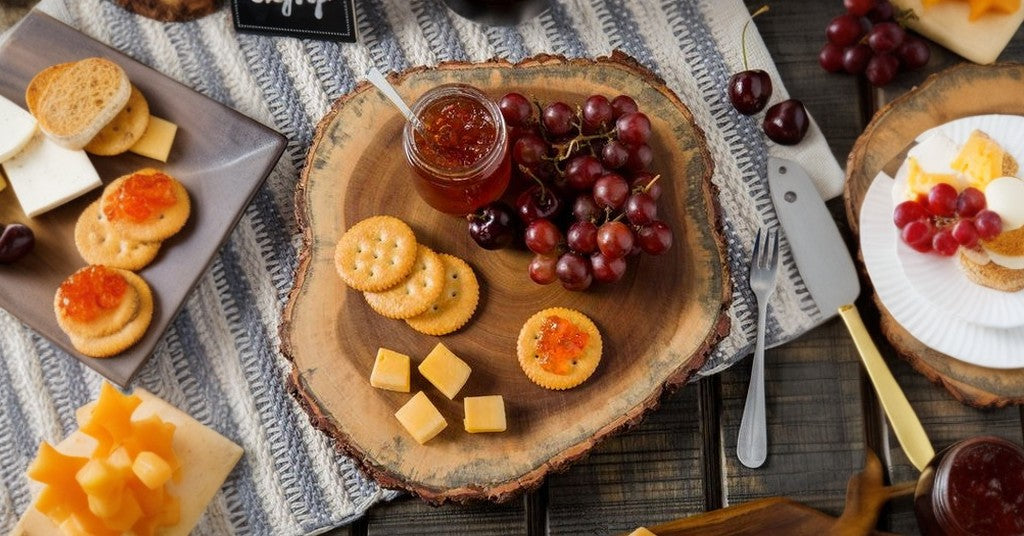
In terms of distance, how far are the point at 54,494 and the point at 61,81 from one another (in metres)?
0.75

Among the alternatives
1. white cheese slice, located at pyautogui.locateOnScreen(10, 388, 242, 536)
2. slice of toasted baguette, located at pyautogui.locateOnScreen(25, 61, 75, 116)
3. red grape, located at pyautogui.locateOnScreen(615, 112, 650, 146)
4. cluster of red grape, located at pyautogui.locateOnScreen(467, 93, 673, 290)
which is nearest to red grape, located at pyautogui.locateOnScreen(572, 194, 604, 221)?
cluster of red grape, located at pyautogui.locateOnScreen(467, 93, 673, 290)

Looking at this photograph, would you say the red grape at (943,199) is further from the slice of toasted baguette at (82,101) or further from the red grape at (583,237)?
the slice of toasted baguette at (82,101)

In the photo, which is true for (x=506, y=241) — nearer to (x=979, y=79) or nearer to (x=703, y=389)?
(x=703, y=389)

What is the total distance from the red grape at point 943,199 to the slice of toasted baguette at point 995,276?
9cm

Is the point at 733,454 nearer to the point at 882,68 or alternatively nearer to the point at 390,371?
the point at 390,371

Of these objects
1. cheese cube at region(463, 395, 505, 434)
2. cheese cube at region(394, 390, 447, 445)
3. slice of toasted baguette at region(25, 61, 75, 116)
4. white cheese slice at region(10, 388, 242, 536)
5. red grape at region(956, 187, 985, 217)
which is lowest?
white cheese slice at region(10, 388, 242, 536)

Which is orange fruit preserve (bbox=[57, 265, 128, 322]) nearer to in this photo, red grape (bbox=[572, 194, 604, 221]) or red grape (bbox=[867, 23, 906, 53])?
red grape (bbox=[572, 194, 604, 221])

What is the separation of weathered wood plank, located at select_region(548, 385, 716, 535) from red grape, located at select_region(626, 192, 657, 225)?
0.41 m

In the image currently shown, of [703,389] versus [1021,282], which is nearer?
[1021,282]

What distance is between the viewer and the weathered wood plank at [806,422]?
167 cm

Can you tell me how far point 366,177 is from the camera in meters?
1.59

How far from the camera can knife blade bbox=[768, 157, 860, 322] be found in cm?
167

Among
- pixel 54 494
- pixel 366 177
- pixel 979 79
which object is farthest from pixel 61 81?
pixel 979 79

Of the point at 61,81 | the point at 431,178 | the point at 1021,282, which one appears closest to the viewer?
the point at 431,178
